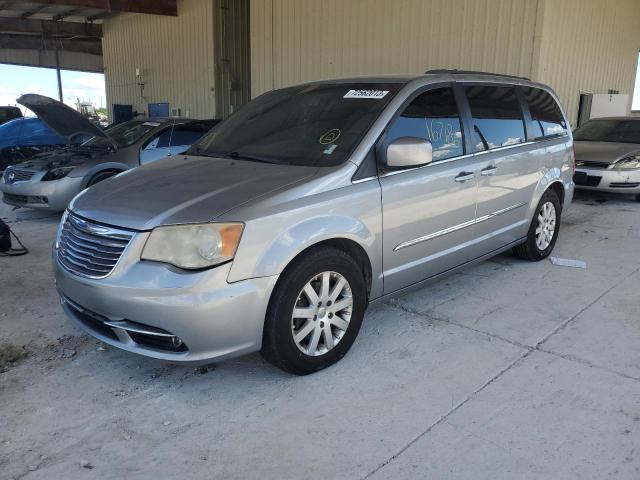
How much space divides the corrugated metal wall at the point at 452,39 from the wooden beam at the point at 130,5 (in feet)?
14.0

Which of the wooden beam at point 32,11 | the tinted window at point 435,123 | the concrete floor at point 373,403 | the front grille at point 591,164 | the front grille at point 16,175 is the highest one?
the wooden beam at point 32,11

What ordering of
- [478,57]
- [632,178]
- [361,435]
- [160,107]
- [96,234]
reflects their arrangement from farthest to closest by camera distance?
1. [160,107]
2. [478,57]
3. [632,178]
4. [96,234]
5. [361,435]

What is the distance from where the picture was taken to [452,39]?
1004cm

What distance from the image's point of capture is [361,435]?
8.43 feet

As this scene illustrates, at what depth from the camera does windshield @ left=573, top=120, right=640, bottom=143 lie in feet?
30.1

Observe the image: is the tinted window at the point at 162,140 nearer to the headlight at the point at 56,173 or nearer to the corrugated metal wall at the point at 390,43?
the headlight at the point at 56,173

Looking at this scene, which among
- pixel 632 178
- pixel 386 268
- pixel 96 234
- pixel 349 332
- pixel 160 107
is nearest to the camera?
pixel 96 234

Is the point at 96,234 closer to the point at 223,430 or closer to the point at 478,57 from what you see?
the point at 223,430

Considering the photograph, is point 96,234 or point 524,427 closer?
point 524,427

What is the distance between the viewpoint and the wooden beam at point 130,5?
1475cm

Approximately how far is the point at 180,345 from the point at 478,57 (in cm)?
882

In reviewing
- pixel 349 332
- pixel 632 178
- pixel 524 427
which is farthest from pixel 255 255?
pixel 632 178

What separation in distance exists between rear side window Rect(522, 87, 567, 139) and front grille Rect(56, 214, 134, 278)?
3.76 m

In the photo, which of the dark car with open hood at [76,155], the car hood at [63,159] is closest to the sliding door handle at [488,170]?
the dark car with open hood at [76,155]
